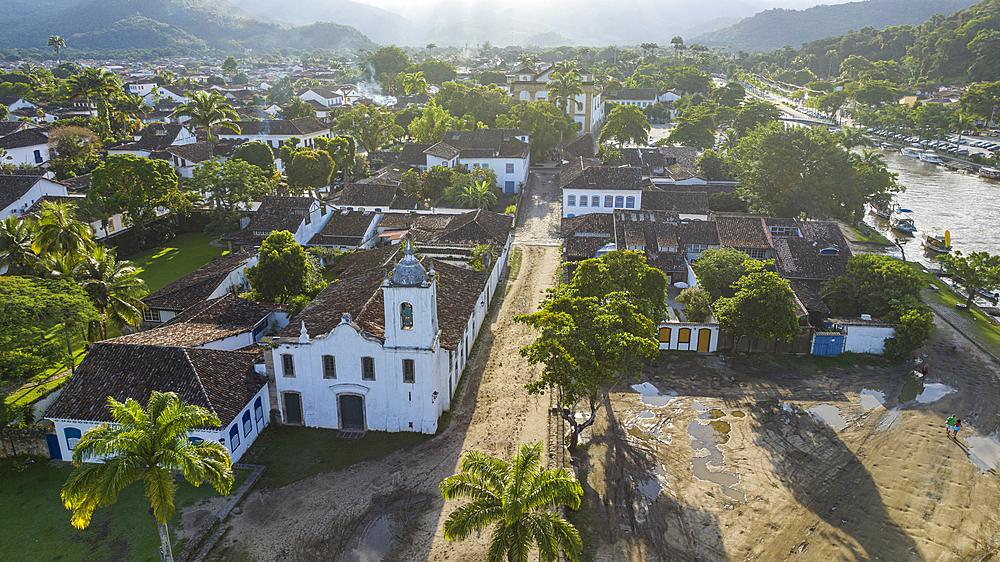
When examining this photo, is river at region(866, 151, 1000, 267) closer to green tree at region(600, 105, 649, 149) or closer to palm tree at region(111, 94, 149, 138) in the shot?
green tree at region(600, 105, 649, 149)

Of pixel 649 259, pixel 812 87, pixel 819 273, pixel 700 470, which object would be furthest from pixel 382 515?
pixel 812 87

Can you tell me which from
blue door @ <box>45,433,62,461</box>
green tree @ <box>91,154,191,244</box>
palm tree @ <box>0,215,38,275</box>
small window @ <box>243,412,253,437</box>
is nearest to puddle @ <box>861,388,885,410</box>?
small window @ <box>243,412,253,437</box>

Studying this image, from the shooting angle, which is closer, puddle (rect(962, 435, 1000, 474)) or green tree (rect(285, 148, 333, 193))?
puddle (rect(962, 435, 1000, 474))

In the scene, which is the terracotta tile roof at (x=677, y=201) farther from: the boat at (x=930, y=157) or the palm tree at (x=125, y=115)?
the palm tree at (x=125, y=115)

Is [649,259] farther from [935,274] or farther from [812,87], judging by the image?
[812,87]

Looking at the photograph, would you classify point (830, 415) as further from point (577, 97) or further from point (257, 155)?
point (577, 97)

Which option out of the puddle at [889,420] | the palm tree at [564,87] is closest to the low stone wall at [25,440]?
the puddle at [889,420]

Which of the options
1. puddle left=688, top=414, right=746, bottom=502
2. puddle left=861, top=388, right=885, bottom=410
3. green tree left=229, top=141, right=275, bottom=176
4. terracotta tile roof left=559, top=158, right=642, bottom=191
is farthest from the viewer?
green tree left=229, top=141, right=275, bottom=176
